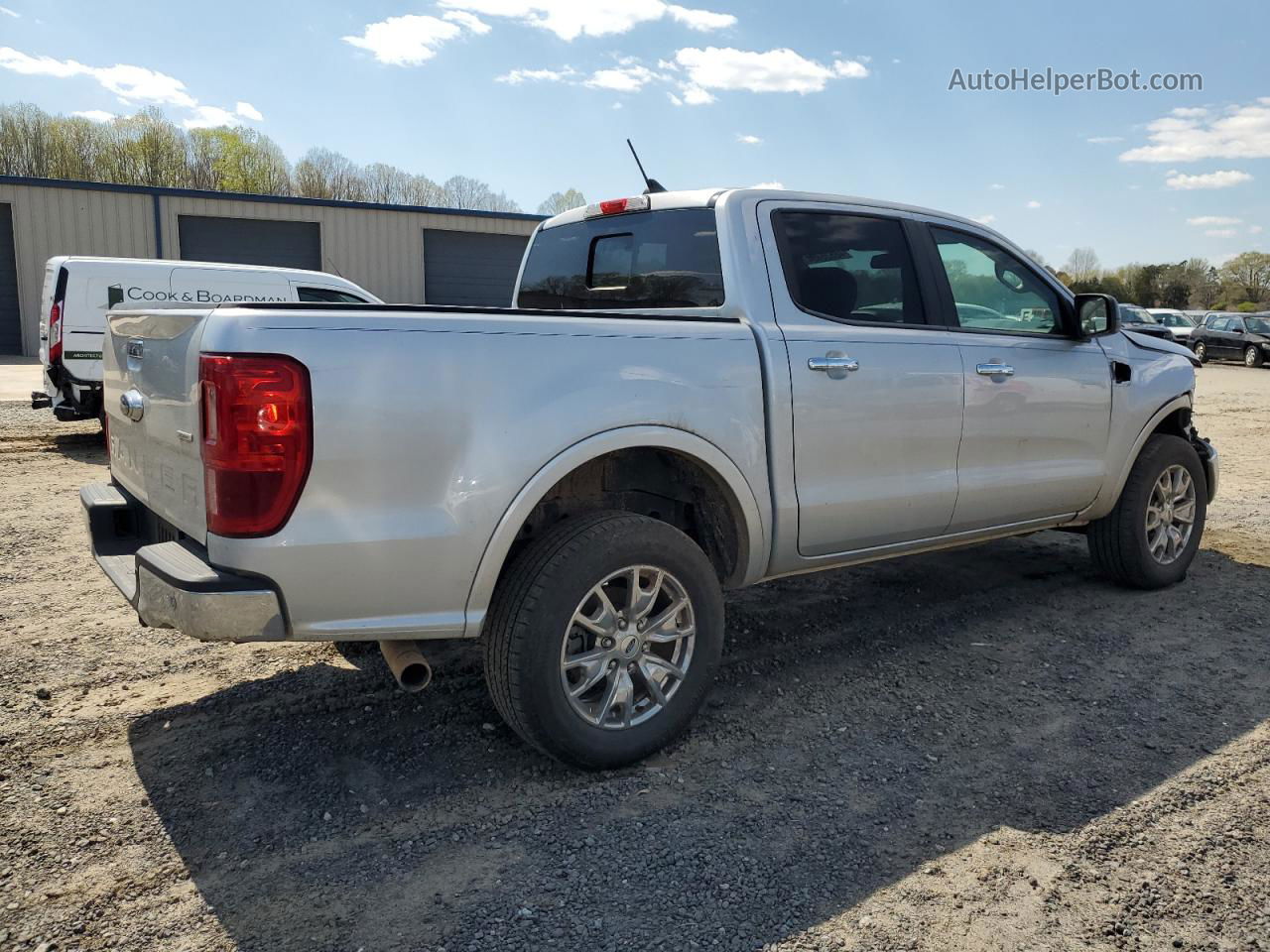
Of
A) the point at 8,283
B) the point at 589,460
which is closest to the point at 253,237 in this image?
the point at 8,283

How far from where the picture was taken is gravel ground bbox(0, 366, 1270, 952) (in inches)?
101

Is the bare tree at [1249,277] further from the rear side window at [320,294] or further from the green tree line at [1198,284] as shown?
the rear side window at [320,294]

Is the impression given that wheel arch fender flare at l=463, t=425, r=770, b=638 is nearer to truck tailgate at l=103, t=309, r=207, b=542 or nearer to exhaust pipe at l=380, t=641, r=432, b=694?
exhaust pipe at l=380, t=641, r=432, b=694

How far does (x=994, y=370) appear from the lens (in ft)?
14.5

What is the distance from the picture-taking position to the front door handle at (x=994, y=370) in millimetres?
4355

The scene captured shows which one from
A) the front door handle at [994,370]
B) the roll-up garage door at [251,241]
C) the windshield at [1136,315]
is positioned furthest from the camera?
the windshield at [1136,315]

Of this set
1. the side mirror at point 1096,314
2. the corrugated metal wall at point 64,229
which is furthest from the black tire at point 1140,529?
the corrugated metal wall at point 64,229

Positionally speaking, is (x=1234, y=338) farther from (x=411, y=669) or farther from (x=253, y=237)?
(x=411, y=669)

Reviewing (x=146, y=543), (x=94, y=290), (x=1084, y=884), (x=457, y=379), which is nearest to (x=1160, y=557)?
(x=1084, y=884)

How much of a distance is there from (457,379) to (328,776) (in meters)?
1.42

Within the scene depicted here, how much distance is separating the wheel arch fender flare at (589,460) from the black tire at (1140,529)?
2.60 metres

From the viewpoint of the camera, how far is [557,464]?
121 inches

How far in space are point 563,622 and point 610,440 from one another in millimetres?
588

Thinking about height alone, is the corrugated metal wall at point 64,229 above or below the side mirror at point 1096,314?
above
